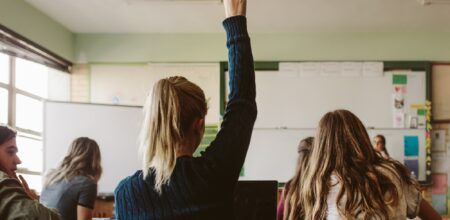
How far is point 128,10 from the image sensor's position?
16.9 feet

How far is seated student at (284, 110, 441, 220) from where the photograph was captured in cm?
191

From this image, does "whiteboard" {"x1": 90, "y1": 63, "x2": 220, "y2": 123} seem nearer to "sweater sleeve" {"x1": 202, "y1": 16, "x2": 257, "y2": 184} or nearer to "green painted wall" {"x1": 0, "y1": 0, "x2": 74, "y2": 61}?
"green painted wall" {"x1": 0, "y1": 0, "x2": 74, "y2": 61}

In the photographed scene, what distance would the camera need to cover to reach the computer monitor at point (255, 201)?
1832mm

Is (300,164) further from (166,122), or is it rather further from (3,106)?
(3,106)

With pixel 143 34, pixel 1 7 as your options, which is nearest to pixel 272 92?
pixel 143 34

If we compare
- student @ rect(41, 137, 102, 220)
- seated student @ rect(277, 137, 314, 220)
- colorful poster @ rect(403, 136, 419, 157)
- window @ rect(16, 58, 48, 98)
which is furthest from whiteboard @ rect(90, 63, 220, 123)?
seated student @ rect(277, 137, 314, 220)

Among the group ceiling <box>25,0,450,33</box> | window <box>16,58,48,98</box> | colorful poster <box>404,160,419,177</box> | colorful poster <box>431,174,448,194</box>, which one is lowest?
colorful poster <box>431,174,448,194</box>

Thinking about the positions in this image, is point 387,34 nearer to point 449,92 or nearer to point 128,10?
point 449,92

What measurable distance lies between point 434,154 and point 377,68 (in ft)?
3.80

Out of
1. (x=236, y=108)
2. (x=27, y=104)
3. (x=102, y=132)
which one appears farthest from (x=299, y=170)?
(x=27, y=104)

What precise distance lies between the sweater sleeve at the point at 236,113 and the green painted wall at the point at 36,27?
3.81m

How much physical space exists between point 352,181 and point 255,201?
0.38m

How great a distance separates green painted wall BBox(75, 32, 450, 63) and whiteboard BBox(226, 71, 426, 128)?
246mm

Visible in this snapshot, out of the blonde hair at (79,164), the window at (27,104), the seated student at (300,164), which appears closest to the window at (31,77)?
the window at (27,104)
